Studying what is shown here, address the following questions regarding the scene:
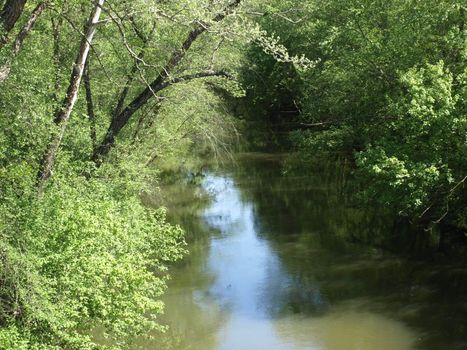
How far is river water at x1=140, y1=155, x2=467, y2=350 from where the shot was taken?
12.9m

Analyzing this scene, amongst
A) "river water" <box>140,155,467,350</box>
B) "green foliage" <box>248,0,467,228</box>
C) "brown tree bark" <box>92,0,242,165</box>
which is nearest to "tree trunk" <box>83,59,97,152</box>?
"brown tree bark" <box>92,0,242,165</box>

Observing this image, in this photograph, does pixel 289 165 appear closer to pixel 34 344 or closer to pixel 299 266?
pixel 299 266

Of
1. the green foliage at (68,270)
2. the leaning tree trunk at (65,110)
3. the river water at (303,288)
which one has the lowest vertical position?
the river water at (303,288)

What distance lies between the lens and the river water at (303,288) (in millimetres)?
12859

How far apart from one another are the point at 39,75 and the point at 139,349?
239 inches

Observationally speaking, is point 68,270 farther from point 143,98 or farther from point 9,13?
point 143,98

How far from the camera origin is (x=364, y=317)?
13.6 meters

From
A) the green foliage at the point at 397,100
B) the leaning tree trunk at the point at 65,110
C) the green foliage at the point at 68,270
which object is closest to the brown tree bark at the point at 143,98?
the leaning tree trunk at the point at 65,110

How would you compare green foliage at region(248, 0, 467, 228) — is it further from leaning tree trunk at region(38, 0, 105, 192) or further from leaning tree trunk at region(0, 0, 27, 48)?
leaning tree trunk at region(0, 0, 27, 48)

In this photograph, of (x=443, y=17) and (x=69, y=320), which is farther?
(x=443, y=17)

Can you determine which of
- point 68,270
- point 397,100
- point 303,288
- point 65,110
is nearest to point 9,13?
point 65,110

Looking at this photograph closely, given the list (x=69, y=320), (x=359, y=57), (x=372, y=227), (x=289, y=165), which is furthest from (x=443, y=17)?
(x=289, y=165)

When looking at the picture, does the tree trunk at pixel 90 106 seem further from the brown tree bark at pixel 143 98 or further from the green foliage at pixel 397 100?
the green foliage at pixel 397 100

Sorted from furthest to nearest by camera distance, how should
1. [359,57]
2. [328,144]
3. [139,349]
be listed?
[328,144] < [359,57] < [139,349]
